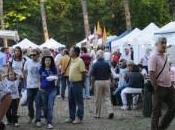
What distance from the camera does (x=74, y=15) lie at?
6575cm

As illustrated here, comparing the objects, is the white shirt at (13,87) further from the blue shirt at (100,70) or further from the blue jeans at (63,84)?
the blue jeans at (63,84)

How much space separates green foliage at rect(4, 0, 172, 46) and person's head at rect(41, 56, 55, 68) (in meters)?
48.0

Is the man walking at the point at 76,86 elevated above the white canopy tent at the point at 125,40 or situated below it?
below

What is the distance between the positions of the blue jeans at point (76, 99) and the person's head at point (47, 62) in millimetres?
876

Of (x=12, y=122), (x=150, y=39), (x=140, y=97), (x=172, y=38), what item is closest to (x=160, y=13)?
(x=150, y=39)

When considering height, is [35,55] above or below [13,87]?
above

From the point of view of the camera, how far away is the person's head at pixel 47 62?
14.0 metres

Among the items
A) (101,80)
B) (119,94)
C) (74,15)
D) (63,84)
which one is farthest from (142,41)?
(74,15)

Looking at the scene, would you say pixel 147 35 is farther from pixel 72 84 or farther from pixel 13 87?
pixel 13 87

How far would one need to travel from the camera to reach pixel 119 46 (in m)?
35.5

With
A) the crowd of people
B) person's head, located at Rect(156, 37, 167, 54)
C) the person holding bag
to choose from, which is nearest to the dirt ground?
the crowd of people

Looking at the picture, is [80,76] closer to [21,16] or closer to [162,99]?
[162,99]

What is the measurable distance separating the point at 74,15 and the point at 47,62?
171 feet

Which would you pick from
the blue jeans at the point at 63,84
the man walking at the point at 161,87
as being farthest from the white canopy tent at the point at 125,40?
the man walking at the point at 161,87
